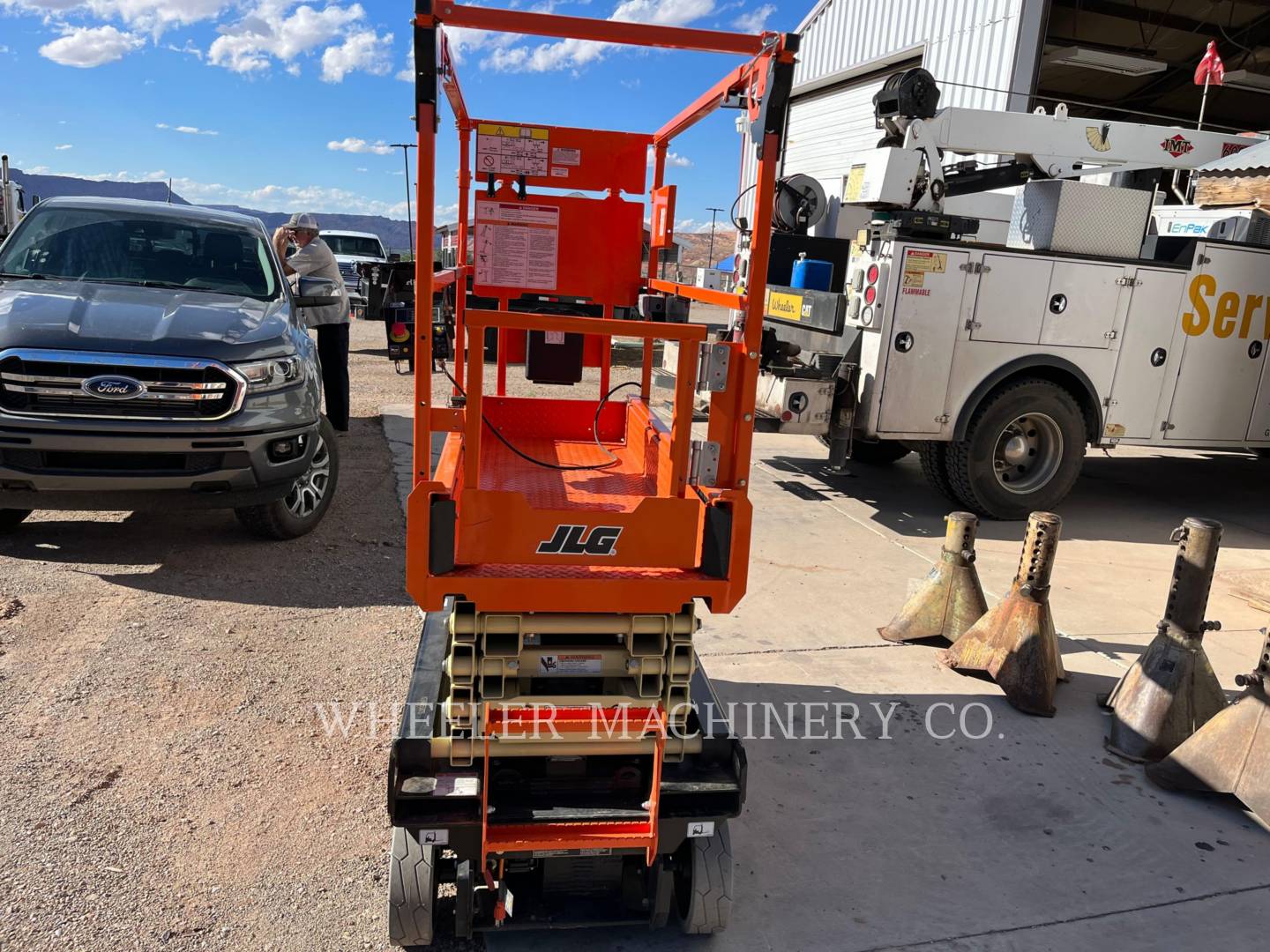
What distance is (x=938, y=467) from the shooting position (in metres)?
7.34

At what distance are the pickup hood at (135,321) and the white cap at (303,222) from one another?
101 inches

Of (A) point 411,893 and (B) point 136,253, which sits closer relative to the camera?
(A) point 411,893

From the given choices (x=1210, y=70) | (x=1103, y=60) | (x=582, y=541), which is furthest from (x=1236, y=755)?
(x=1103, y=60)

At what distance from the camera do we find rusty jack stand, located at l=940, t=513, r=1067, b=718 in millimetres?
4168

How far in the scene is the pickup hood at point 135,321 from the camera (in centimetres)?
471

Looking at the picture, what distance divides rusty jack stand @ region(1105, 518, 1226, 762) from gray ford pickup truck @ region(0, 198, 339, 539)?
445cm

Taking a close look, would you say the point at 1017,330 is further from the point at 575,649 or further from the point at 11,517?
the point at 11,517

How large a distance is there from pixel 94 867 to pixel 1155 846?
3.52m

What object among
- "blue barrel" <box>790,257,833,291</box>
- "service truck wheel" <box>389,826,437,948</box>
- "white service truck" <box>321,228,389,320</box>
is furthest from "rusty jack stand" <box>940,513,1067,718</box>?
"white service truck" <box>321,228,389,320</box>

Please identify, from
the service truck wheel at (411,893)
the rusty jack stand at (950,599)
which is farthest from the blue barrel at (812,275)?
the service truck wheel at (411,893)

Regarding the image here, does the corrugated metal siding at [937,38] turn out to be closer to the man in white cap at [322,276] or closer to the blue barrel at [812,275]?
the blue barrel at [812,275]

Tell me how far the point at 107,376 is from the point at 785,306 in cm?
523

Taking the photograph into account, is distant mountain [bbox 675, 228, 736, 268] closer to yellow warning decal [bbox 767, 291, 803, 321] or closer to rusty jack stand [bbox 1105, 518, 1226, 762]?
yellow warning decal [bbox 767, 291, 803, 321]

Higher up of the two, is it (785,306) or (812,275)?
(812,275)
